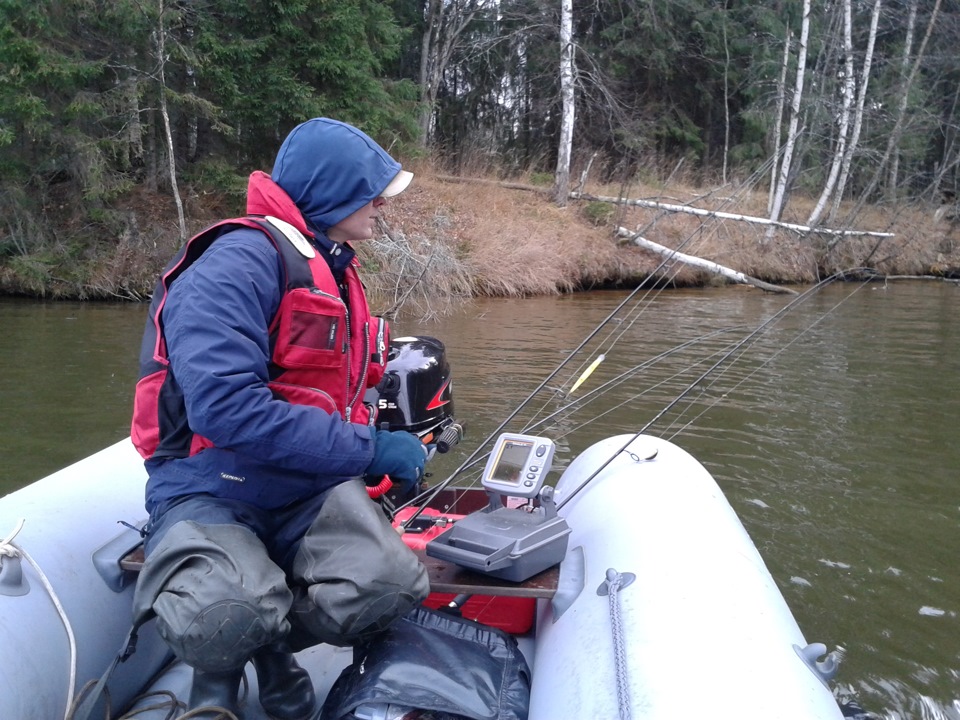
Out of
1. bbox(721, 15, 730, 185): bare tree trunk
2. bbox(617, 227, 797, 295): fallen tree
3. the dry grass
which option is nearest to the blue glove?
the dry grass

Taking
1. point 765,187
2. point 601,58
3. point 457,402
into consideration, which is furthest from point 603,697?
point 601,58

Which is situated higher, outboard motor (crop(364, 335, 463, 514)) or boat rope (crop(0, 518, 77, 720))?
outboard motor (crop(364, 335, 463, 514))

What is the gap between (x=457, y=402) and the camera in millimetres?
7590

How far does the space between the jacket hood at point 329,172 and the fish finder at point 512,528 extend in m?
0.89

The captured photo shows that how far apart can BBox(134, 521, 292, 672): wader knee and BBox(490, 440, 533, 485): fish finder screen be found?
0.84 metres

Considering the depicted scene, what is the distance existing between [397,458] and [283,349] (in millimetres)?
399

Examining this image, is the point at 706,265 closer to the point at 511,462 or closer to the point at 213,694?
the point at 511,462

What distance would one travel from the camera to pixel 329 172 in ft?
7.91

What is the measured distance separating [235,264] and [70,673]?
109 cm

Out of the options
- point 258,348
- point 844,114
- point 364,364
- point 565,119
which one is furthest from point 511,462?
point 844,114

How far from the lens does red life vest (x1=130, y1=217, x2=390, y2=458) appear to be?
7.27 ft

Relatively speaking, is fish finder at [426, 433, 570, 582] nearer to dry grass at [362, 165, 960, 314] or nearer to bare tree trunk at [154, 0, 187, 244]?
dry grass at [362, 165, 960, 314]

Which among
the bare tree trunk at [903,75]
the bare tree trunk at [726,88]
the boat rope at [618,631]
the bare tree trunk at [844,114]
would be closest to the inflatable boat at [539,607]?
the boat rope at [618,631]

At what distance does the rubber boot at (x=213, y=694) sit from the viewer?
2180mm
